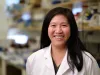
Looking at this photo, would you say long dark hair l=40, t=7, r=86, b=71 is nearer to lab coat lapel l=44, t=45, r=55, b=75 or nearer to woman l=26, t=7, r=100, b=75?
woman l=26, t=7, r=100, b=75

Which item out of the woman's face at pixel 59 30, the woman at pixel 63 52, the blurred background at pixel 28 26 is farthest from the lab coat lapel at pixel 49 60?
the blurred background at pixel 28 26

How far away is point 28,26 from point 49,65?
2.51 m

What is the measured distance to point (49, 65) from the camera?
4.81ft

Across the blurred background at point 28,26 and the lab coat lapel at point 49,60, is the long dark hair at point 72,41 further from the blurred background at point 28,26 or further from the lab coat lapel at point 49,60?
the blurred background at point 28,26

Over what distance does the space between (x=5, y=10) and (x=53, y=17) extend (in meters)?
3.41

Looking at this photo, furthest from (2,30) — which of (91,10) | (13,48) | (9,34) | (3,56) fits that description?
(91,10)

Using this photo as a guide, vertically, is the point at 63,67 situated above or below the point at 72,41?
below

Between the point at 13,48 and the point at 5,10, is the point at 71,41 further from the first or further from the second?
the point at 5,10

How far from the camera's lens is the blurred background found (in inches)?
82.4

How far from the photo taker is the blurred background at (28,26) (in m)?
2.09

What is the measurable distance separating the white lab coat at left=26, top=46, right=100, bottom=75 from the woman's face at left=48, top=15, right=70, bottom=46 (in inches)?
5.0

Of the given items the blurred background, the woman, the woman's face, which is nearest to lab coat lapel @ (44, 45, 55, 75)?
the woman

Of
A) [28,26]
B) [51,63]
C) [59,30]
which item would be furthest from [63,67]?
[28,26]

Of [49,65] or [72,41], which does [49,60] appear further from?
[72,41]
